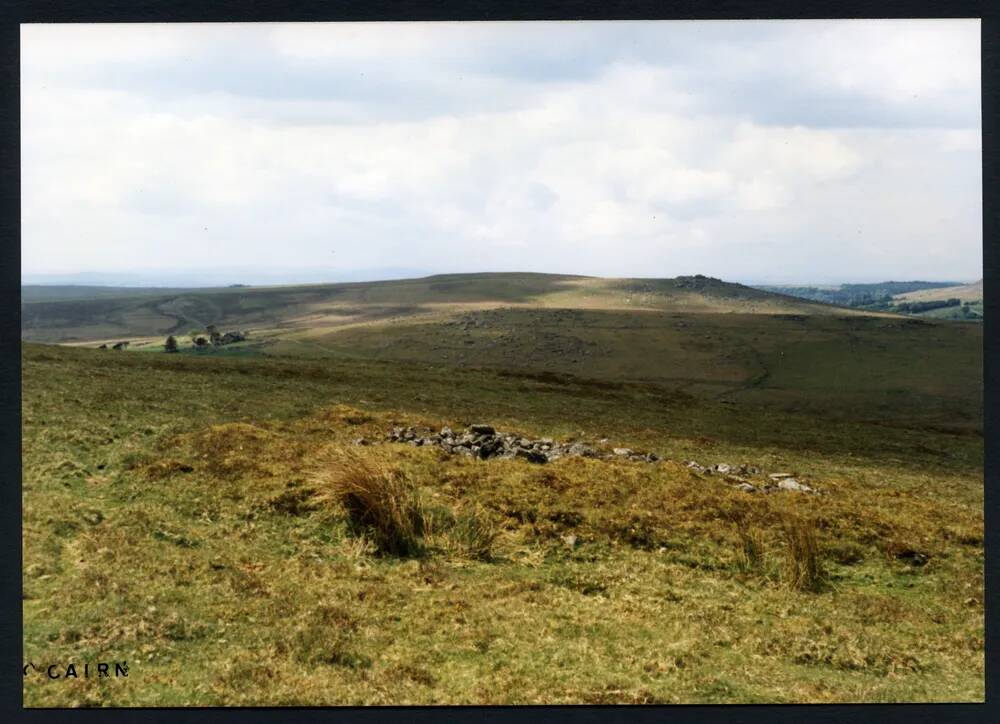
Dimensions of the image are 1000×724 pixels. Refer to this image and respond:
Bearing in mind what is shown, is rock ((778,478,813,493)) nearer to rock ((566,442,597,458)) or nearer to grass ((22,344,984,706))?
grass ((22,344,984,706))

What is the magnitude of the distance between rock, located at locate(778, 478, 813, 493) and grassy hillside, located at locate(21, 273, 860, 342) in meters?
58.7

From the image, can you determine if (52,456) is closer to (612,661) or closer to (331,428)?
(331,428)

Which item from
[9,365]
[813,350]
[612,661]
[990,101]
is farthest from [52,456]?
[813,350]

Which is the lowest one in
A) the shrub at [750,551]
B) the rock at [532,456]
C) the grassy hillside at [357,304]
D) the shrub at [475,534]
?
the shrub at [750,551]

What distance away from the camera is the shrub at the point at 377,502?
996cm

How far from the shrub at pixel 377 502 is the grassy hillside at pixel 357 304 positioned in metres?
61.0

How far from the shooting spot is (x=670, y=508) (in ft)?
39.4

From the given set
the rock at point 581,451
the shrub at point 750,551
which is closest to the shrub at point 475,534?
the shrub at point 750,551

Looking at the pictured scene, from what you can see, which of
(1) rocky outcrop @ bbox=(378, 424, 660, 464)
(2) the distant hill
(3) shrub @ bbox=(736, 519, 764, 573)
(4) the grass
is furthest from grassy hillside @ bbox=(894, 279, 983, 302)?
(3) shrub @ bbox=(736, 519, 764, 573)

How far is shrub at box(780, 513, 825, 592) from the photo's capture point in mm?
9719

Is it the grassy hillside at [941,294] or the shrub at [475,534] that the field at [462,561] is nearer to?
the shrub at [475,534]

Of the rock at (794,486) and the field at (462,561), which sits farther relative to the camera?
the rock at (794,486)

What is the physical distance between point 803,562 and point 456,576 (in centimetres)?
429

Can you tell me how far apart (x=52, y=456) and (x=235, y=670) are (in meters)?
7.21
